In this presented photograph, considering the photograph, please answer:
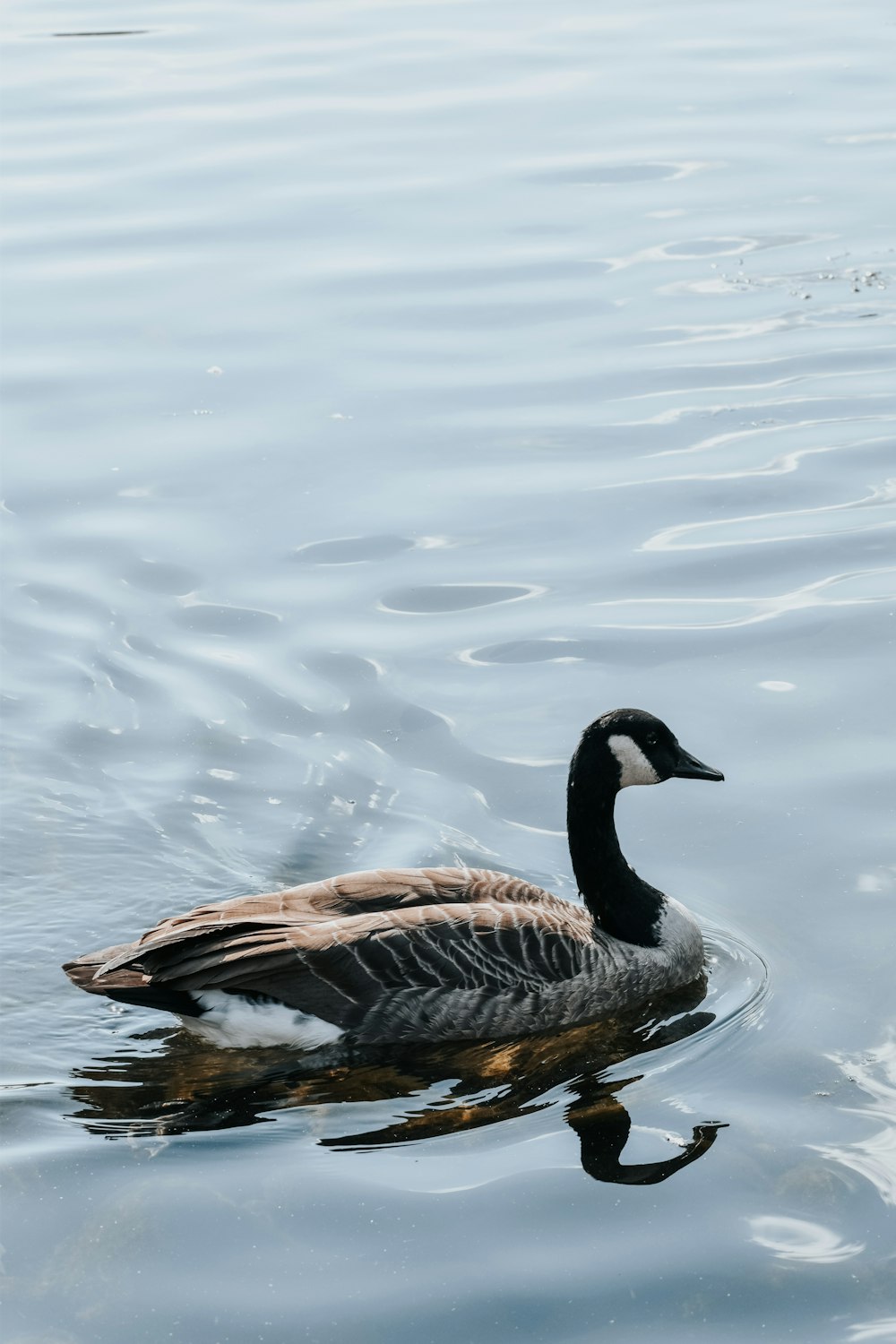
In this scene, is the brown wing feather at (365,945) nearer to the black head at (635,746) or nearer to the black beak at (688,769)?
the black head at (635,746)

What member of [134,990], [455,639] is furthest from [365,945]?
[455,639]

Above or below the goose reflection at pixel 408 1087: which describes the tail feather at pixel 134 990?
above

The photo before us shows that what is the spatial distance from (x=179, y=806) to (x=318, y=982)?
2.14m

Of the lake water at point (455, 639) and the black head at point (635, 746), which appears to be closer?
the lake water at point (455, 639)

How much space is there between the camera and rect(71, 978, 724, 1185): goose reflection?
712 centimetres

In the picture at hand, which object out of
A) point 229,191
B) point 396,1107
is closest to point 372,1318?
point 396,1107

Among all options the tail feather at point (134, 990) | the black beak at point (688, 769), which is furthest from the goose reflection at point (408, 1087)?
the black beak at point (688, 769)

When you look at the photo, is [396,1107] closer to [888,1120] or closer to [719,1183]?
[719,1183]

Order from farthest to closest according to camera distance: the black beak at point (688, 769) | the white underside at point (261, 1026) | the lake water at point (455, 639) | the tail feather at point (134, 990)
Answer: the black beak at point (688, 769) → the white underside at point (261, 1026) → the tail feather at point (134, 990) → the lake water at point (455, 639)

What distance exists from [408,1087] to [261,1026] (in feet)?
2.23

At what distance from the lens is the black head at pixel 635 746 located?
8578 mm

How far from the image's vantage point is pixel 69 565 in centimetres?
1193

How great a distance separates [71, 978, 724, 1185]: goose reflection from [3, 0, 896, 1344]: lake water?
3 centimetres

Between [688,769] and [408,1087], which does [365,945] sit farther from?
[688,769]
